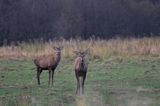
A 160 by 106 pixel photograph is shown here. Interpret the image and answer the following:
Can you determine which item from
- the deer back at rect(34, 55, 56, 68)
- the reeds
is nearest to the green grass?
the deer back at rect(34, 55, 56, 68)

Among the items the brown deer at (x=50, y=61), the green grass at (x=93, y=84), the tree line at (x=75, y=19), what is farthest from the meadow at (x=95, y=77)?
the tree line at (x=75, y=19)

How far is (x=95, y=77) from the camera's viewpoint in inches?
747

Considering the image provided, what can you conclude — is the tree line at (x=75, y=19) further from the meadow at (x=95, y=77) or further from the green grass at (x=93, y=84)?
the green grass at (x=93, y=84)

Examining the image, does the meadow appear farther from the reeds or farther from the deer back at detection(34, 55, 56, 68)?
the deer back at detection(34, 55, 56, 68)

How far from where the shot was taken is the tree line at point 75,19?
41.3m

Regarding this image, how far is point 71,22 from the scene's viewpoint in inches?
1741

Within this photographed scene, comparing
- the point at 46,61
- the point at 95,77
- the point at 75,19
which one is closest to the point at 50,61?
the point at 46,61

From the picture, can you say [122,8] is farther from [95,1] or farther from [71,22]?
[71,22]

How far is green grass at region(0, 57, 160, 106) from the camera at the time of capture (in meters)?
13.1

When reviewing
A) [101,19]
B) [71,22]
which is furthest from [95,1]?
[71,22]

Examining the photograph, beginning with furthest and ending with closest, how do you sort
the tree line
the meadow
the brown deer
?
the tree line < the brown deer < the meadow

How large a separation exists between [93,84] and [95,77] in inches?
74.8

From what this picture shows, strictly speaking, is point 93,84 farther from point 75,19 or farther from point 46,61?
point 75,19

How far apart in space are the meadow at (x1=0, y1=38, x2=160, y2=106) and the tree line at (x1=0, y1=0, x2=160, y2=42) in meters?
12.6
